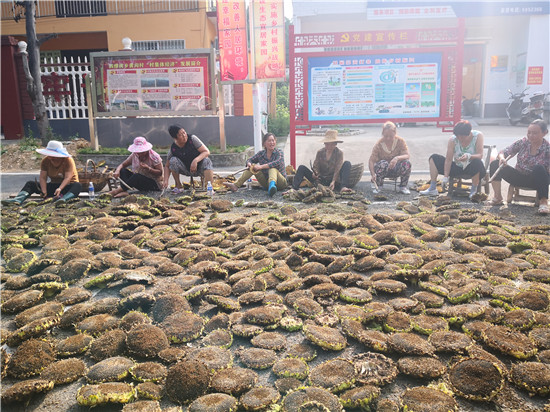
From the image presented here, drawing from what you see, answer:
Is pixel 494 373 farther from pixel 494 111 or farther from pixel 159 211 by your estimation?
pixel 494 111

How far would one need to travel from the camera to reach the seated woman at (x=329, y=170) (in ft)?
20.8

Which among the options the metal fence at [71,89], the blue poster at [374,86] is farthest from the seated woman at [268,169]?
the metal fence at [71,89]

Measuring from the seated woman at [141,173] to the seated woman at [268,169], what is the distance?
1.00 metres

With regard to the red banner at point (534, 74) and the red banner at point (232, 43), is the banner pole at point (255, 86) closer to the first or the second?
the red banner at point (232, 43)

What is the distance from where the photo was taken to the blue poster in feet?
24.5

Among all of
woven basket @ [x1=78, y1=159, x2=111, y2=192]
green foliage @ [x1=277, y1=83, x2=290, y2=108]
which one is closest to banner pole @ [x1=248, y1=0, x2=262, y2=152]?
woven basket @ [x1=78, y1=159, x2=111, y2=192]

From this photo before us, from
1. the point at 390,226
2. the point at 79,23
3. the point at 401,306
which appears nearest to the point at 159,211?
the point at 390,226

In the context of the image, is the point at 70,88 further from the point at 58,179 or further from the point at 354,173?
the point at 354,173

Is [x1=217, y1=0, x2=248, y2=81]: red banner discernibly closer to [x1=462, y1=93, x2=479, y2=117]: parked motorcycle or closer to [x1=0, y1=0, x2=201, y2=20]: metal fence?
[x1=0, y1=0, x2=201, y2=20]: metal fence

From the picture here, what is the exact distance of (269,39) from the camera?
27.1 feet

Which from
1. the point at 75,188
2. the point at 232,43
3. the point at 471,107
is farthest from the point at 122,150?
the point at 471,107

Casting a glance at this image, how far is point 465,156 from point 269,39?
4.25 metres

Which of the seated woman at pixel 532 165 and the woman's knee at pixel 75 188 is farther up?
the seated woman at pixel 532 165

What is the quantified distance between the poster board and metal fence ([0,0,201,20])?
439 cm
